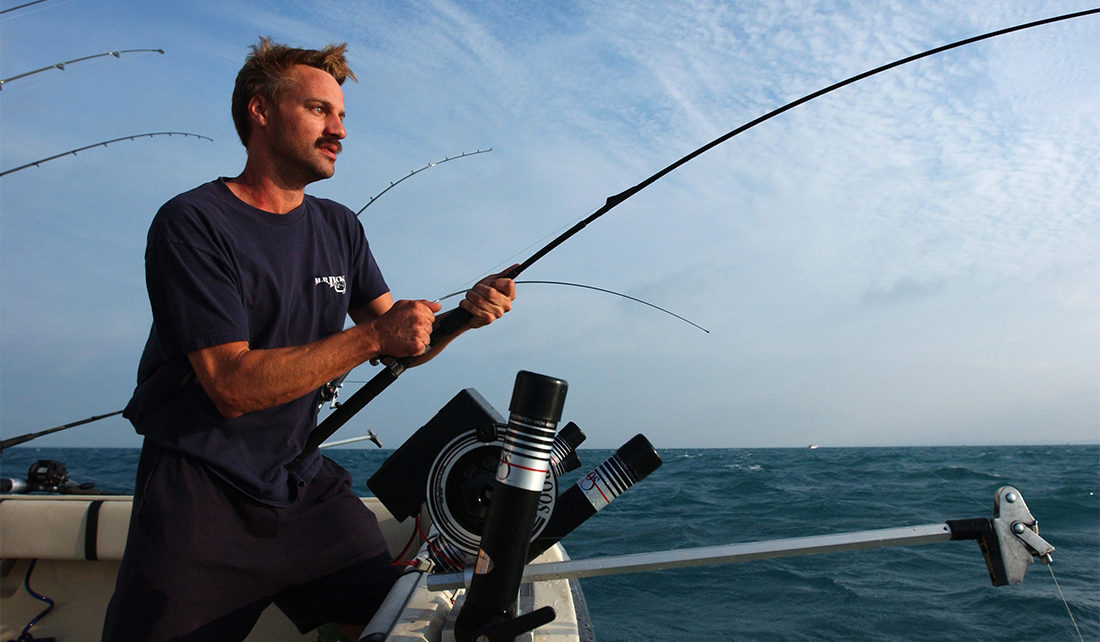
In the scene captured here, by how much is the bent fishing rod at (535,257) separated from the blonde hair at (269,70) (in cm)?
74

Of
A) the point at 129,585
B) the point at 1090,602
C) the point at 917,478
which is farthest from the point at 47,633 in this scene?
the point at 917,478

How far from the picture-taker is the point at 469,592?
131 centimetres

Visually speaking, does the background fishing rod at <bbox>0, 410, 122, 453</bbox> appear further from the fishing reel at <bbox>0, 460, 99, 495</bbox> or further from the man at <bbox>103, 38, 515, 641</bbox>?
the man at <bbox>103, 38, 515, 641</bbox>

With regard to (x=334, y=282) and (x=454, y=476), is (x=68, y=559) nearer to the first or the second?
(x=334, y=282)

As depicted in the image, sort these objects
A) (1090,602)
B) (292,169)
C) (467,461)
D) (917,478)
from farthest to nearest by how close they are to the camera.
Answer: (917,478)
(1090,602)
(292,169)
(467,461)

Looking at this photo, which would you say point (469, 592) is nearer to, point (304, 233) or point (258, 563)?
point (258, 563)

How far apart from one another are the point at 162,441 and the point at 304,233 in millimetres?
632

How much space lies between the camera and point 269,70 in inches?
77.5

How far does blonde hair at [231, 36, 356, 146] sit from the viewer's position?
195 centimetres

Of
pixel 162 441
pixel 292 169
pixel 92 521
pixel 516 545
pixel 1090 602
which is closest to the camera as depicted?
pixel 516 545

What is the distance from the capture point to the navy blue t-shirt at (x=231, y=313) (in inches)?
65.9

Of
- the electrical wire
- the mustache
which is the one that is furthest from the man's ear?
the electrical wire

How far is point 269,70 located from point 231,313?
0.71 m

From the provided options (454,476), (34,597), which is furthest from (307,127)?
(34,597)
